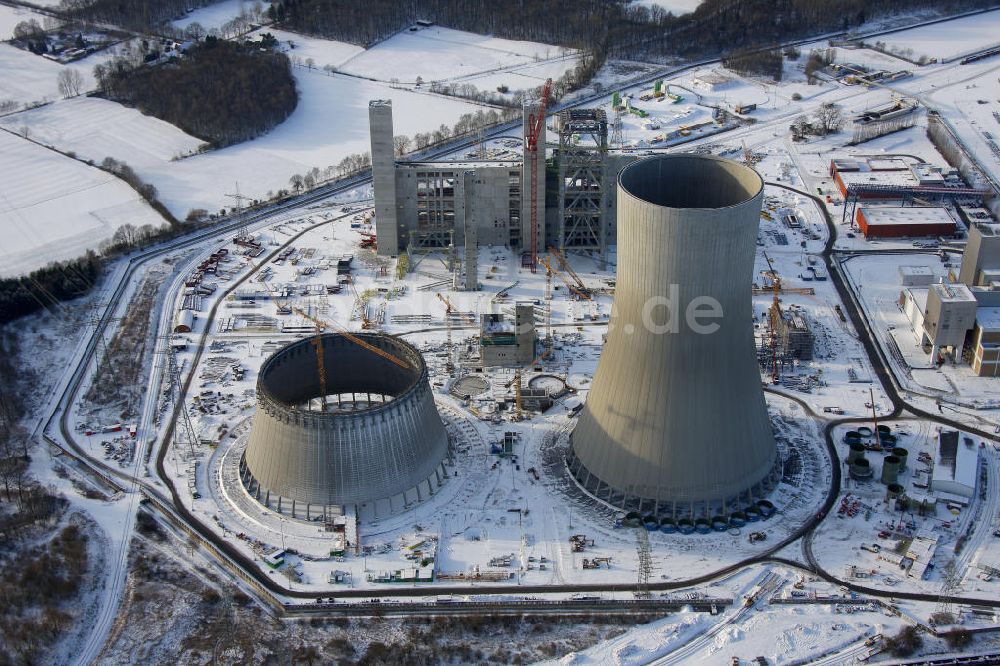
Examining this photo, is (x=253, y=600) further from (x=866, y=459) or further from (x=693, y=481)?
(x=866, y=459)

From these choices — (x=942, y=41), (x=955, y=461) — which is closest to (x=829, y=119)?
(x=942, y=41)

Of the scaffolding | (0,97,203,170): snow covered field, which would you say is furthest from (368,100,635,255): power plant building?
(0,97,203,170): snow covered field

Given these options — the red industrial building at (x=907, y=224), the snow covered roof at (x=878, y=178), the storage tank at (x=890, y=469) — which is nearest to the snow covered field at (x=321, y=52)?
the snow covered roof at (x=878, y=178)

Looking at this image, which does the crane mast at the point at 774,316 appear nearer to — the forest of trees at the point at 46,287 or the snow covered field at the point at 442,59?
the forest of trees at the point at 46,287

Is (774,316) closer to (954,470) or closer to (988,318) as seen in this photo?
(988,318)

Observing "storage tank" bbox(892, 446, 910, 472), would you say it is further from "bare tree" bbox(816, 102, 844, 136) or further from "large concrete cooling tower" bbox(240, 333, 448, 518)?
"bare tree" bbox(816, 102, 844, 136)

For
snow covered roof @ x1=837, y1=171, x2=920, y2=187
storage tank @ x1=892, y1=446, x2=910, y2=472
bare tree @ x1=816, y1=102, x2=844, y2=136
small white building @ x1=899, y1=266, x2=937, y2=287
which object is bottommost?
storage tank @ x1=892, y1=446, x2=910, y2=472
